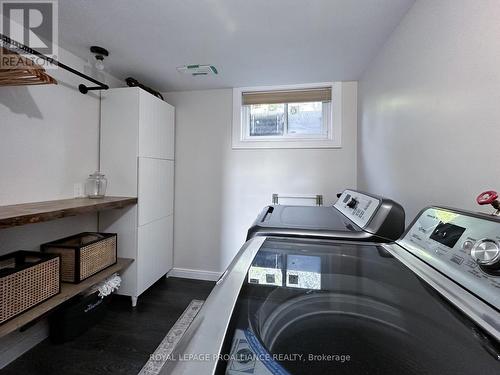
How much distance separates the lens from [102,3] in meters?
A: 1.30

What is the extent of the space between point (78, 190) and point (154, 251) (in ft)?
2.80

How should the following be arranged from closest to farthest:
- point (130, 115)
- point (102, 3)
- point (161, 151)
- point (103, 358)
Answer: point (102, 3)
point (103, 358)
point (130, 115)
point (161, 151)

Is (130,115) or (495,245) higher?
(130,115)

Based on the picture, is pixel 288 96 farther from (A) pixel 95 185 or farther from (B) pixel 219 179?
(A) pixel 95 185

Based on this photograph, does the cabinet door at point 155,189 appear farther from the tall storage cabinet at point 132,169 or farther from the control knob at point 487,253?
the control knob at point 487,253

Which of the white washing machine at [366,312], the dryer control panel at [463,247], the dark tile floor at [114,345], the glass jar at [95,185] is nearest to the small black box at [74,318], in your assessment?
the dark tile floor at [114,345]

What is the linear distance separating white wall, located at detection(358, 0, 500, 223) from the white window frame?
0.68m

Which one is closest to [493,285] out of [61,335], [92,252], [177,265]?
[92,252]

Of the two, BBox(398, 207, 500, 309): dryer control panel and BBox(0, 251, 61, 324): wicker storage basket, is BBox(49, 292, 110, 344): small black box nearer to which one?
BBox(0, 251, 61, 324): wicker storage basket

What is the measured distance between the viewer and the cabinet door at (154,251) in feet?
6.86

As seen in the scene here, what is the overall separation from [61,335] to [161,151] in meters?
1.62

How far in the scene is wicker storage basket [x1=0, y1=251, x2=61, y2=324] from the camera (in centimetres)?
118

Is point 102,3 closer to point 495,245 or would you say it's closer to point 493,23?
point 493,23

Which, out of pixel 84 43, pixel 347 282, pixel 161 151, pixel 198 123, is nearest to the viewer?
pixel 347 282
